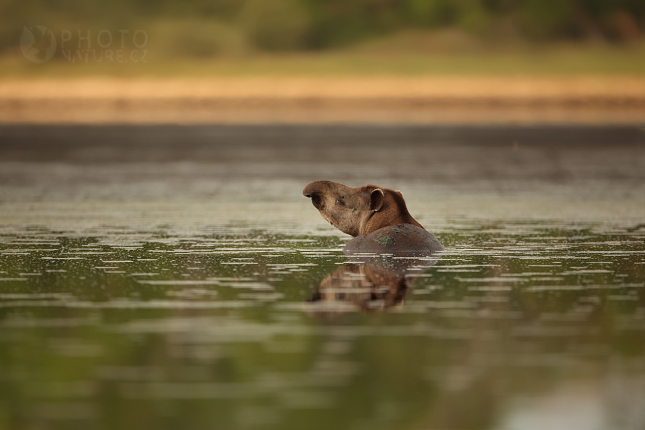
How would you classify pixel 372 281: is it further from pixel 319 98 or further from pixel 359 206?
pixel 319 98

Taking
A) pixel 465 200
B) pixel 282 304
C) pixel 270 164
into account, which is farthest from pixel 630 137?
pixel 282 304

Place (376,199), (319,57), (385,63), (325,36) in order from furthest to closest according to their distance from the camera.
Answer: (325,36) → (319,57) → (385,63) → (376,199)

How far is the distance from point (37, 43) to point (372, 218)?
88.6 m

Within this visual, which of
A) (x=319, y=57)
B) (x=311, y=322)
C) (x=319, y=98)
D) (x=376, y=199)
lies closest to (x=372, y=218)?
(x=376, y=199)

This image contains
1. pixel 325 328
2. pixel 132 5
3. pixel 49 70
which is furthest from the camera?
pixel 132 5

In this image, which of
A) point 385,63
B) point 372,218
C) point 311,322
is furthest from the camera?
point 385,63

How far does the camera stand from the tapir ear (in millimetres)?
13438

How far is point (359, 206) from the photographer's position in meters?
13.8

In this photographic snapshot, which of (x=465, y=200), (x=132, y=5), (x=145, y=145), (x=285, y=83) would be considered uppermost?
(x=132, y=5)

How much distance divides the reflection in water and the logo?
262 ft

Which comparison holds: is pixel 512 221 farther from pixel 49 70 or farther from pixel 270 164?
pixel 49 70

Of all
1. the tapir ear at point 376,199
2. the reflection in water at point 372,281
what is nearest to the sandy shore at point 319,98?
the tapir ear at point 376,199

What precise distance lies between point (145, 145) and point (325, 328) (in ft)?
109

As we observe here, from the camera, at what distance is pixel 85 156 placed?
34812 millimetres
